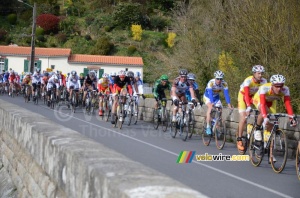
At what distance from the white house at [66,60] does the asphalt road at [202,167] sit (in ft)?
154

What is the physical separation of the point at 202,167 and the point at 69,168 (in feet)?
18.4

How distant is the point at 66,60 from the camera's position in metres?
65.8

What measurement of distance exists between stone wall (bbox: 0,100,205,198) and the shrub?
66600 millimetres

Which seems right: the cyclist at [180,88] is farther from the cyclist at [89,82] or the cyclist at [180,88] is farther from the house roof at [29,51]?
the house roof at [29,51]

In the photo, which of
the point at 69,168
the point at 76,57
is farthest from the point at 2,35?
the point at 69,168

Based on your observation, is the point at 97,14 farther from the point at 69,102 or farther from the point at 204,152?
the point at 204,152

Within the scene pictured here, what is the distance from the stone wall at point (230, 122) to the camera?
42.5 feet

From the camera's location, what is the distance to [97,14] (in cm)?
8162

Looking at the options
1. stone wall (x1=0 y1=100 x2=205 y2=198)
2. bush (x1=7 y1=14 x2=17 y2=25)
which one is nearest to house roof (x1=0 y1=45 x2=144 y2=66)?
bush (x1=7 y1=14 x2=17 y2=25)

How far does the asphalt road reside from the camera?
902 centimetres

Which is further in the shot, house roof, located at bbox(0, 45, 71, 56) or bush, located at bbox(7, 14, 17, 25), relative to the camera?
bush, located at bbox(7, 14, 17, 25)

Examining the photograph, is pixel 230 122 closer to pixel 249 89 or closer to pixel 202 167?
pixel 249 89

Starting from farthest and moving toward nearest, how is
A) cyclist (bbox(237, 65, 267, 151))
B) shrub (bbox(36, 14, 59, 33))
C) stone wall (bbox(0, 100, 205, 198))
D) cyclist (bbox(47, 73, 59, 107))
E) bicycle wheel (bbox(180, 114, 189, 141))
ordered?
shrub (bbox(36, 14, 59, 33))
cyclist (bbox(47, 73, 59, 107))
bicycle wheel (bbox(180, 114, 189, 141))
cyclist (bbox(237, 65, 267, 151))
stone wall (bbox(0, 100, 205, 198))

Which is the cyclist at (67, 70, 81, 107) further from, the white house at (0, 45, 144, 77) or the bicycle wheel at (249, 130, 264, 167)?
the white house at (0, 45, 144, 77)
